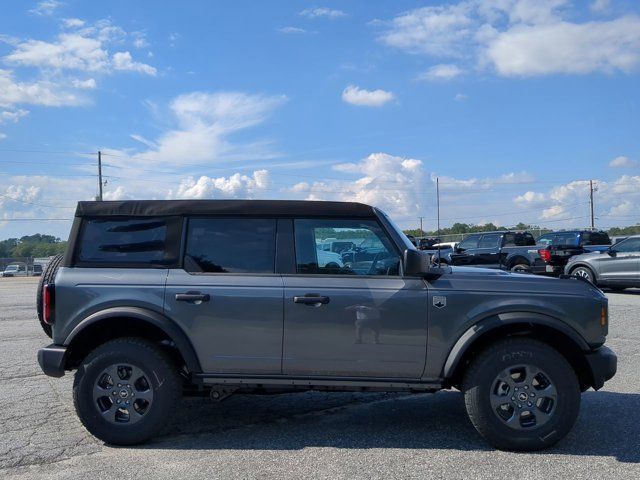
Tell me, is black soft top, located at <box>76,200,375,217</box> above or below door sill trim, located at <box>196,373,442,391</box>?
above

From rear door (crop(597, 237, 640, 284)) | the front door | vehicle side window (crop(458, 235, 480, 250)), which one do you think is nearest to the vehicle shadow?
the front door

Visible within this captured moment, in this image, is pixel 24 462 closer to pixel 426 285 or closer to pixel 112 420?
pixel 112 420

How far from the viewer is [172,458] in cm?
439

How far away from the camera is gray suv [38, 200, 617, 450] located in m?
4.50

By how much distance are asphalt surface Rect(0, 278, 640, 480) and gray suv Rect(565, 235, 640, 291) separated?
10490 mm

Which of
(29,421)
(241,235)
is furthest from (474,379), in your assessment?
(29,421)

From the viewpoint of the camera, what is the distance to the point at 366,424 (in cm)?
520

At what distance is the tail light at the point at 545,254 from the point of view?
18.4 metres

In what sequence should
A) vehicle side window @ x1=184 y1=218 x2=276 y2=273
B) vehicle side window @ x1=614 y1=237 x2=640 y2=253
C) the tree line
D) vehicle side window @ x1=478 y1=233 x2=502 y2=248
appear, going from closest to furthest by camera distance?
1. vehicle side window @ x1=184 y1=218 x2=276 y2=273
2. vehicle side window @ x1=614 y1=237 x2=640 y2=253
3. vehicle side window @ x1=478 y1=233 x2=502 y2=248
4. the tree line

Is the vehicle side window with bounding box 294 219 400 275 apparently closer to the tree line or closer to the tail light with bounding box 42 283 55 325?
the tail light with bounding box 42 283 55 325

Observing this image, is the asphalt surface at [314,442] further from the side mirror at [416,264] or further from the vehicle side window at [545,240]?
the vehicle side window at [545,240]

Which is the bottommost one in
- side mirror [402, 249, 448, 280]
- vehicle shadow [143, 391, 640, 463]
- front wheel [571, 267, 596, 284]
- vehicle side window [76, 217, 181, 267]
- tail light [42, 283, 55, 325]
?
vehicle shadow [143, 391, 640, 463]

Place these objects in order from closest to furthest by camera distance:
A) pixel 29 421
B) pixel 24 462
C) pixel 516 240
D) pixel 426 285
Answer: pixel 24 462, pixel 426 285, pixel 29 421, pixel 516 240

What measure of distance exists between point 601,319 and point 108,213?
407 cm
